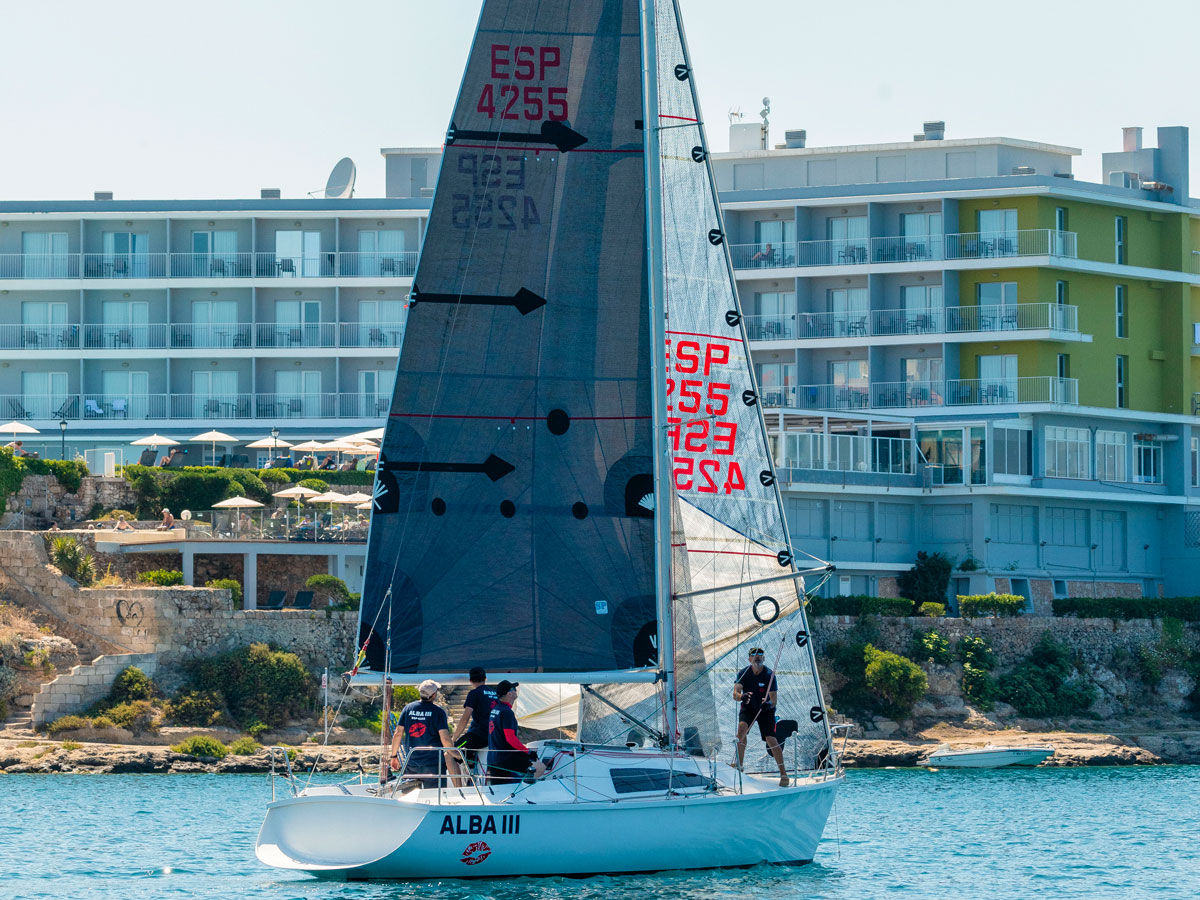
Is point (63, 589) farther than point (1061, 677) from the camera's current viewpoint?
No

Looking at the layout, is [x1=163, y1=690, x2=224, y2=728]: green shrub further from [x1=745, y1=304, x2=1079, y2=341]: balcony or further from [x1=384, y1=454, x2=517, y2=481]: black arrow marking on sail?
[x1=745, y1=304, x2=1079, y2=341]: balcony

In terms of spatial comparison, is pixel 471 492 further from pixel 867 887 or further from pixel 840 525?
pixel 840 525

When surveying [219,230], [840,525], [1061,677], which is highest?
[219,230]

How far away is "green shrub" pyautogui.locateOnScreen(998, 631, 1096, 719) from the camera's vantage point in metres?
53.3

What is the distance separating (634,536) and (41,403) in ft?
178

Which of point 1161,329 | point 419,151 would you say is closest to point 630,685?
point 1161,329

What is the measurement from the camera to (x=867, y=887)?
24.2 meters

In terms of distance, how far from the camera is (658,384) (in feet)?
79.2

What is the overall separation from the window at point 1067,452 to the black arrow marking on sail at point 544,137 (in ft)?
149

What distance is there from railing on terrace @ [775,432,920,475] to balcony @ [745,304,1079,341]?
6.35 metres

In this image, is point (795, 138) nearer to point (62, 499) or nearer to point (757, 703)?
point (62, 499)

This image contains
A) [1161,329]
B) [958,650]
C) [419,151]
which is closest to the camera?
[958,650]

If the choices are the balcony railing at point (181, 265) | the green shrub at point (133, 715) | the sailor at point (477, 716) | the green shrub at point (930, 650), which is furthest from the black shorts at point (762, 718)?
the balcony railing at point (181, 265)

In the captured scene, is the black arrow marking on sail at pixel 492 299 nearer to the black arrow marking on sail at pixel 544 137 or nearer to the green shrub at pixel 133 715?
the black arrow marking on sail at pixel 544 137
